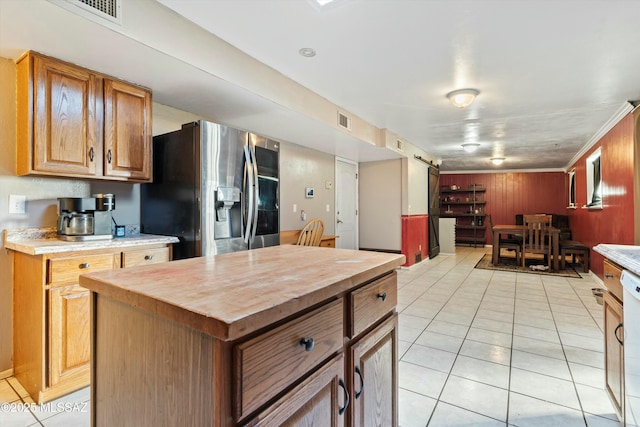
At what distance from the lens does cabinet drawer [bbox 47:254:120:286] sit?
1.82 meters

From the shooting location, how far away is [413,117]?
430 centimetres

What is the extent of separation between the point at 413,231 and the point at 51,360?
18.3 feet

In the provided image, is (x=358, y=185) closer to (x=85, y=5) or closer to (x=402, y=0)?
(x=402, y=0)

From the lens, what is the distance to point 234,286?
871mm

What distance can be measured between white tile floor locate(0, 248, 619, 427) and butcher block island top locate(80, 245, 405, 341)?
114cm

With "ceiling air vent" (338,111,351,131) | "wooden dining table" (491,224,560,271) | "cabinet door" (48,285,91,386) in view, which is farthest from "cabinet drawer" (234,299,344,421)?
"wooden dining table" (491,224,560,271)

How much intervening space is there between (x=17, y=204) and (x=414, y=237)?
5.69m

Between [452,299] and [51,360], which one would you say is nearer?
[51,360]

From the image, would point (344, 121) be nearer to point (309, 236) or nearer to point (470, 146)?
point (309, 236)

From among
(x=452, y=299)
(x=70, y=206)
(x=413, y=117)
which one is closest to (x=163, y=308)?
(x=70, y=206)

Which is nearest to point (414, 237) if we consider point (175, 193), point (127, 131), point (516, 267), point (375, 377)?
point (516, 267)

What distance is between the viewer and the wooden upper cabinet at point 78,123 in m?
1.95

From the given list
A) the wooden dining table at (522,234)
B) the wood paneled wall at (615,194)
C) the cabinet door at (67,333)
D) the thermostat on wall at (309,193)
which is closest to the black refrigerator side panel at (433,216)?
the wooden dining table at (522,234)

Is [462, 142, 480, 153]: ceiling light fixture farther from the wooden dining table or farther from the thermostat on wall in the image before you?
the thermostat on wall
